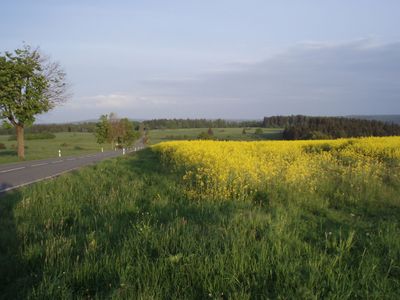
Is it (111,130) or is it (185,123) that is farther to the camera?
(185,123)

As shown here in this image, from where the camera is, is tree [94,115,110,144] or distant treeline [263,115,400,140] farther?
tree [94,115,110,144]

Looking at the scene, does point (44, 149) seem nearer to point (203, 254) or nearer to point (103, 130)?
point (103, 130)

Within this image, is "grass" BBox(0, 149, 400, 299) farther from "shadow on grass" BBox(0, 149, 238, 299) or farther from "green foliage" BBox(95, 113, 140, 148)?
"green foliage" BBox(95, 113, 140, 148)

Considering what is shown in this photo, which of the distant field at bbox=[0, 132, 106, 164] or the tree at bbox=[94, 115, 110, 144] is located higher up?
the tree at bbox=[94, 115, 110, 144]

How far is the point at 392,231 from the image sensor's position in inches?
207

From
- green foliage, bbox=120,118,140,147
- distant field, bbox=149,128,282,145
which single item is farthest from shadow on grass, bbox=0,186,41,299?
distant field, bbox=149,128,282,145

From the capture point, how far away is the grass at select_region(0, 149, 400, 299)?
3596 millimetres

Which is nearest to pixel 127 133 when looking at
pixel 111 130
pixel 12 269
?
pixel 111 130

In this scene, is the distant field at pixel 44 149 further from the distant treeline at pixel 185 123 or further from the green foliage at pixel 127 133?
the distant treeline at pixel 185 123

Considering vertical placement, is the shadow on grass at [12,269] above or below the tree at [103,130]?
below

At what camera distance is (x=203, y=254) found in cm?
417

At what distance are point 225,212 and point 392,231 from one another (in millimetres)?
2743

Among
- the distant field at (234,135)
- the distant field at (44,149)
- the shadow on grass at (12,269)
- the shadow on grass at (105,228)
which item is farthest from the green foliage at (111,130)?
the shadow on grass at (12,269)

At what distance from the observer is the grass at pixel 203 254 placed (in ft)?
11.8
